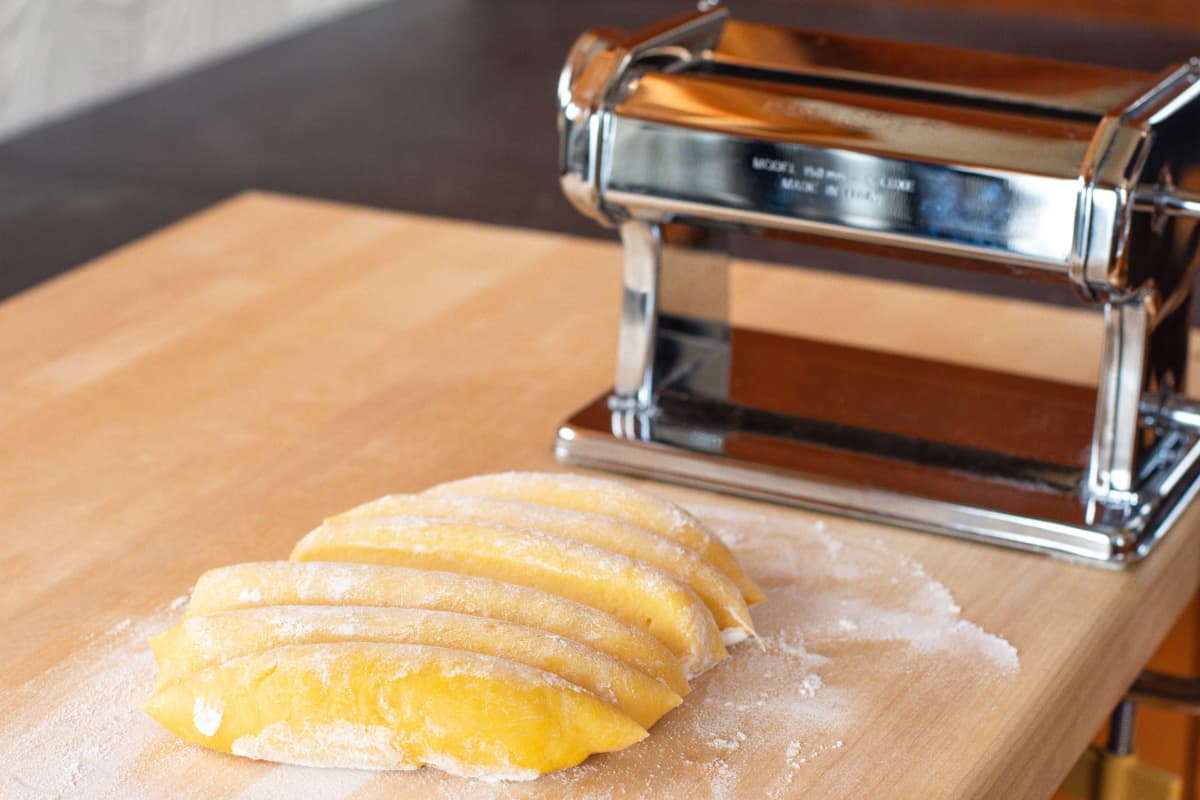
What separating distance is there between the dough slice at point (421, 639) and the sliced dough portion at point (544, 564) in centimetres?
5

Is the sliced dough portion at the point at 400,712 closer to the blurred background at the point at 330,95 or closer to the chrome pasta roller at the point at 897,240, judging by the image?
the chrome pasta roller at the point at 897,240

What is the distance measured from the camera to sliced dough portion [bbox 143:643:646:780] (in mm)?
791

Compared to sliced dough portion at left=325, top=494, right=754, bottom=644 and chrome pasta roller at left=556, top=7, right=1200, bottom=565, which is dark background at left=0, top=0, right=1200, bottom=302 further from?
sliced dough portion at left=325, top=494, right=754, bottom=644

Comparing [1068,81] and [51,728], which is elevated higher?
[1068,81]

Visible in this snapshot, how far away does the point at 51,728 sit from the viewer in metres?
0.86

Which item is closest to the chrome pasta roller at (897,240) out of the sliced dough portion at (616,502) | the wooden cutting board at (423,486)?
the wooden cutting board at (423,486)

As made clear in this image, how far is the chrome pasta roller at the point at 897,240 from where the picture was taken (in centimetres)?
98

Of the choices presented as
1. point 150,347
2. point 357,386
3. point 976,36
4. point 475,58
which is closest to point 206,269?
point 150,347

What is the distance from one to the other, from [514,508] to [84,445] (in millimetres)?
399

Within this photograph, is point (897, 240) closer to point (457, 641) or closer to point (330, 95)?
point (457, 641)

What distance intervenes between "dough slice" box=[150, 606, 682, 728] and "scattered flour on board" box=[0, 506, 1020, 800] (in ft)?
0.11

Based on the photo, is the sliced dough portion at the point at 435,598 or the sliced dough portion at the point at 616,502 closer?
the sliced dough portion at the point at 435,598

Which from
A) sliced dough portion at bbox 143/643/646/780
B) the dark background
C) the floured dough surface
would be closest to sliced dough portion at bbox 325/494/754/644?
the floured dough surface

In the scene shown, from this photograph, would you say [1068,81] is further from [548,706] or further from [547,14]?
[547,14]
